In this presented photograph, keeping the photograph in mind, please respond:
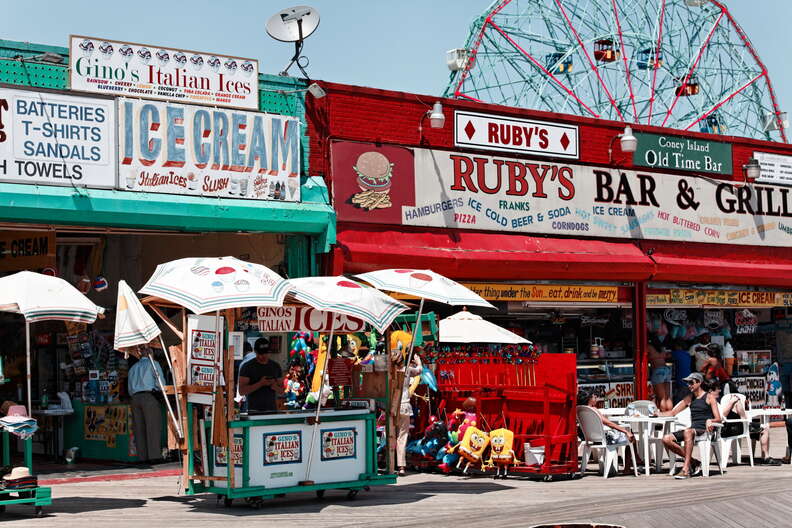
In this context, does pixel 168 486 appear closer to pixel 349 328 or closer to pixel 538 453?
pixel 349 328

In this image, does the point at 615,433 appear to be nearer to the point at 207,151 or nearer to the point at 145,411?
the point at 145,411

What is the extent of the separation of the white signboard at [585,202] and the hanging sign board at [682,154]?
0.25 metres

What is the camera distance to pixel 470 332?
18.5 m

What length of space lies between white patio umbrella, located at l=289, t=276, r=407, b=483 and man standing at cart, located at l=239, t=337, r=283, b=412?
918 mm

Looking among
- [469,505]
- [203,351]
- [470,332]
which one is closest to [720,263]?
[470,332]

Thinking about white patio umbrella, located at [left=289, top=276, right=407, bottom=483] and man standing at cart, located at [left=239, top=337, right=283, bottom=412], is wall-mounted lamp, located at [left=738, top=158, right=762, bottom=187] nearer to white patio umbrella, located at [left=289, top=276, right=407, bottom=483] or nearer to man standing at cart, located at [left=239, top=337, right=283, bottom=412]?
white patio umbrella, located at [left=289, top=276, right=407, bottom=483]

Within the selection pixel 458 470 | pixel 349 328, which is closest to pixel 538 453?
pixel 458 470

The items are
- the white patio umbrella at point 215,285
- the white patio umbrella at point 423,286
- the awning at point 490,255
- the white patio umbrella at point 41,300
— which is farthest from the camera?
the awning at point 490,255

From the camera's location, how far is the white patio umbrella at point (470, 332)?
18.3 meters

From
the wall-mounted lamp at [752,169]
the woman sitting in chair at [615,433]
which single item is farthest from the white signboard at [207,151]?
the wall-mounted lamp at [752,169]

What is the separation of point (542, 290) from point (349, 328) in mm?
7943

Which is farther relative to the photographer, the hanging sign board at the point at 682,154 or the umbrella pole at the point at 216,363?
the hanging sign board at the point at 682,154

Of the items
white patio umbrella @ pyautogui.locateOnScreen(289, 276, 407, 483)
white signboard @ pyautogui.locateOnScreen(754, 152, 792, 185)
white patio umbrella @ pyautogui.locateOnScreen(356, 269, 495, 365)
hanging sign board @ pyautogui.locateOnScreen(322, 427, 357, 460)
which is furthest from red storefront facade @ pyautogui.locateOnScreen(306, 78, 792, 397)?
hanging sign board @ pyautogui.locateOnScreen(322, 427, 357, 460)

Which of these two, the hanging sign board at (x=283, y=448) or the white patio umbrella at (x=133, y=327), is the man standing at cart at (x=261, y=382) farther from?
the white patio umbrella at (x=133, y=327)
